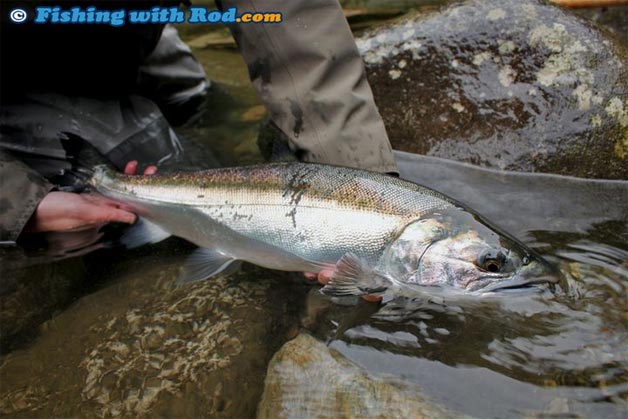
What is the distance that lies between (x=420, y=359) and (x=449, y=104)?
6.31 ft

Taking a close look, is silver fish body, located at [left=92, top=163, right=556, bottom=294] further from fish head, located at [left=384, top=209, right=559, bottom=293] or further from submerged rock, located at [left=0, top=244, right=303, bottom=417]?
submerged rock, located at [left=0, top=244, right=303, bottom=417]

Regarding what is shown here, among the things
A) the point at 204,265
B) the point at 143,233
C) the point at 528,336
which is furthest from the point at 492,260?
the point at 143,233

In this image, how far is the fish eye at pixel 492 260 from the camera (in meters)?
2.15

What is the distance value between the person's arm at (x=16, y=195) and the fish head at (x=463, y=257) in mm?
2038

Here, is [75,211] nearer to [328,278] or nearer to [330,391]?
[328,278]

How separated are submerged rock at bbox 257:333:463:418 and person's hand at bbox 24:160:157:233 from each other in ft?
4.70

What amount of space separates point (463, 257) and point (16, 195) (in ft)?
7.91

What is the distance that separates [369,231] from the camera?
2324mm

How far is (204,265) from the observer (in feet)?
9.25

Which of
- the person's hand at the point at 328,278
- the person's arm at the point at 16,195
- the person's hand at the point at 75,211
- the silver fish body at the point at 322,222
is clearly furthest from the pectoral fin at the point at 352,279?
the person's arm at the point at 16,195

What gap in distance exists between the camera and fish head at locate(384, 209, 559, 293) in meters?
2.16

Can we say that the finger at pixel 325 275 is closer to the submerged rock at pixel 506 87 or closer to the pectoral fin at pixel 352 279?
the pectoral fin at pixel 352 279

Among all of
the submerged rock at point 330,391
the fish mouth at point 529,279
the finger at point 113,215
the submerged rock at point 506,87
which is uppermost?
the submerged rock at point 506,87

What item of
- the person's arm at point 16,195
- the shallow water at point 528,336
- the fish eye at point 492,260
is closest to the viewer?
the shallow water at point 528,336
